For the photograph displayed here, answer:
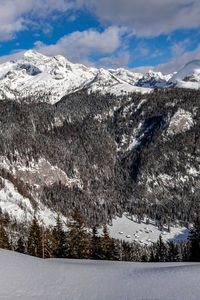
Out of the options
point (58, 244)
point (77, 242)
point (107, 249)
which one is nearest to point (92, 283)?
point (77, 242)

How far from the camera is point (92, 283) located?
2261 cm

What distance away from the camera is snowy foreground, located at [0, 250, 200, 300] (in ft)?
64.3

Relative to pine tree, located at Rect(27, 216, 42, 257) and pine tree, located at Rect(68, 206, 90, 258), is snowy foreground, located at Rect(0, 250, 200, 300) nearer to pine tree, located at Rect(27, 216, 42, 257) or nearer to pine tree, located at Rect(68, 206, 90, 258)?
pine tree, located at Rect(68, 206, 90, 258)

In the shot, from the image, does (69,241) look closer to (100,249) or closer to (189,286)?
(100,249)

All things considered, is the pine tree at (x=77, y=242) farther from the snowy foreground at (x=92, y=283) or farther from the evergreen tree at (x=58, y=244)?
the snowy foreground at (x=92, y=283)

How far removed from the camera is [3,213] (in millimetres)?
169250

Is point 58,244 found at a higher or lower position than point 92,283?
higher

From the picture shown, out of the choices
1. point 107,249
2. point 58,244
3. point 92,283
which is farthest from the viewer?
point 107,249

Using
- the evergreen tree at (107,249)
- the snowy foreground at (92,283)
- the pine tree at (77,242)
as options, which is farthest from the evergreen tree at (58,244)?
the snowy foreground at (92,283)

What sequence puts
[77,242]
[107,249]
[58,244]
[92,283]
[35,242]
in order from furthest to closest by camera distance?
[107,249] → [35,242] → [58,244] → [77,242] → [92,283]

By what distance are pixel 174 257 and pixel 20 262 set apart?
60.7 metres

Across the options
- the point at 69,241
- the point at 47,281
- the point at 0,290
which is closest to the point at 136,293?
the point at 47,281

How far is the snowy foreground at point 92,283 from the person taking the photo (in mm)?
19609

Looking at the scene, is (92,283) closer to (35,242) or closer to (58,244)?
(58,244)
